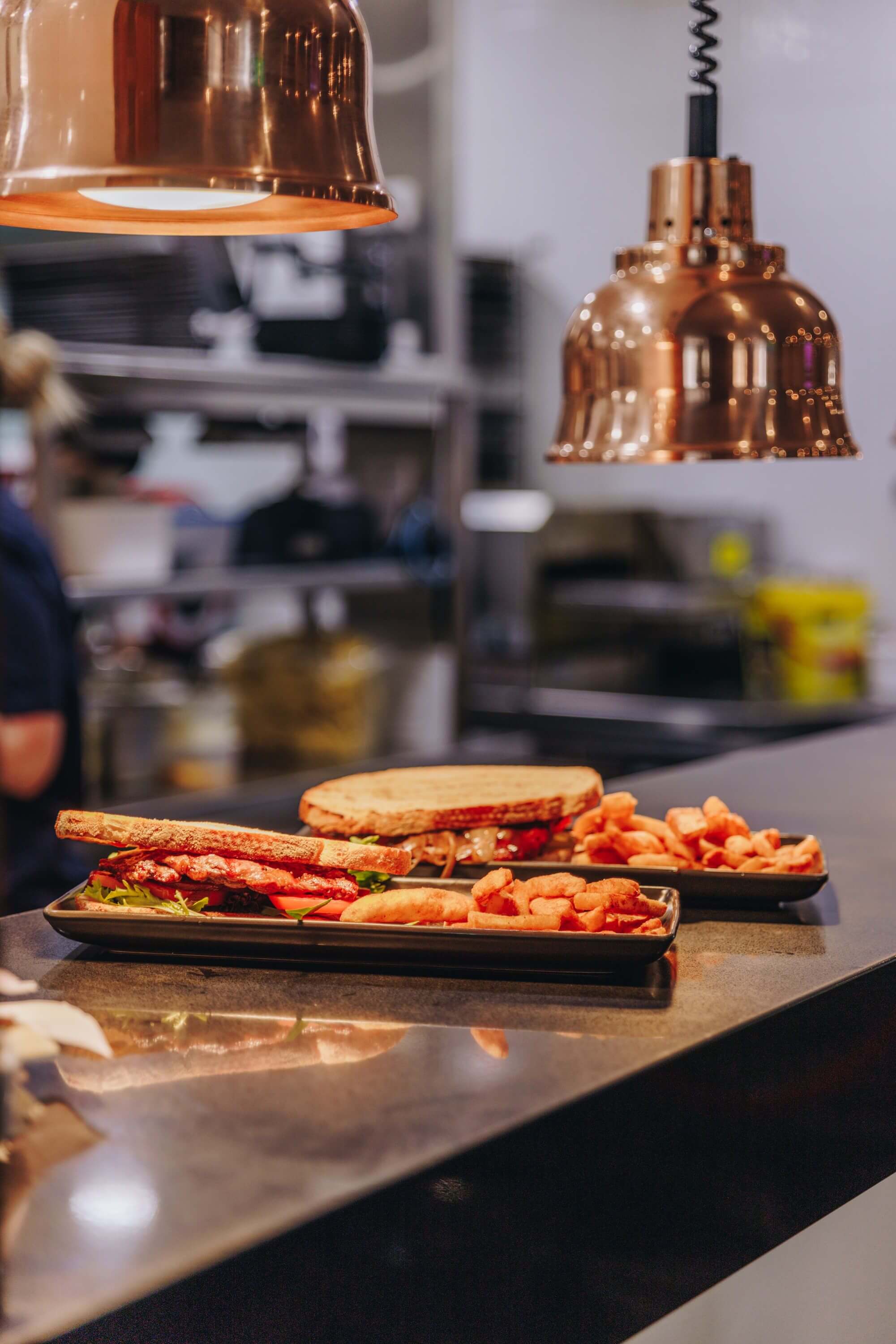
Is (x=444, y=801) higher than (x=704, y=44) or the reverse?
the reverse

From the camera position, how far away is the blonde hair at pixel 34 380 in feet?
8.89

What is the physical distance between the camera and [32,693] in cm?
264

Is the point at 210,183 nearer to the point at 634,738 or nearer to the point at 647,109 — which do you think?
the point at 634,738

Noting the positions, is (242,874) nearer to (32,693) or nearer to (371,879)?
(371,879)

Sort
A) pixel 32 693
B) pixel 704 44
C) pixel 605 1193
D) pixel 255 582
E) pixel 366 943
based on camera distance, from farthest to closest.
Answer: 1. pixel 255 582
2. pixel 32 693
3. pixel 704 44
4. pixel 366 943
5. pixel 605 1193

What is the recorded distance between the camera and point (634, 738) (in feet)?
13.5

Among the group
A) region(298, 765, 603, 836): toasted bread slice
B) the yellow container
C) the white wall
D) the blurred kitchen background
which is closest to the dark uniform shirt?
the blurred kitchen background

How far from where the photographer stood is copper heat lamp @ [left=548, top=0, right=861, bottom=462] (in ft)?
4.55

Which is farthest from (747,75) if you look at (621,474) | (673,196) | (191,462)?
(673,196)

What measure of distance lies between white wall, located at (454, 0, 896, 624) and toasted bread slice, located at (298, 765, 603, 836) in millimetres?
3001

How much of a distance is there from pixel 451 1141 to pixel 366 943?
0.29m

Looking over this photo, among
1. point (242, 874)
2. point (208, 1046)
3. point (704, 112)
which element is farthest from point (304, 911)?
point (704, 112)

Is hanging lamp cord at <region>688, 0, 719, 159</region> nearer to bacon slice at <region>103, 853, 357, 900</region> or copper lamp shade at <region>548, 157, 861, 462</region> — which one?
copper lamp shade at <region>548, 157, 861, 462</region>

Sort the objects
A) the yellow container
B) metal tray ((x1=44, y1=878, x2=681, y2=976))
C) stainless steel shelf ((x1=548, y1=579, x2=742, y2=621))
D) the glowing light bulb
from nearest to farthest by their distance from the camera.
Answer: metal tray ((x1=44, y1=878, x2=681, y2=976)), the glowing light bulb, the yellow container, stainless steel shelf ((x1=548, y1=579, x2=742, y2=621))
